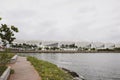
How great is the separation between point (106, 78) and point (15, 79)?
1752 cm

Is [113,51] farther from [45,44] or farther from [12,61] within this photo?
[12,61]

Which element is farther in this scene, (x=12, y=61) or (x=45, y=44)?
(x=45, y=44)

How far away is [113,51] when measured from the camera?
16638 centimetres

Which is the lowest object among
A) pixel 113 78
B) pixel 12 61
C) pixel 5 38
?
pixel 113 78

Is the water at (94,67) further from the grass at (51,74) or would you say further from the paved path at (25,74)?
the paved path at (25,74)

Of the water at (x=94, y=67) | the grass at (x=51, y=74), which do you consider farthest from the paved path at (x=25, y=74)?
the water at (x=94, y=67)

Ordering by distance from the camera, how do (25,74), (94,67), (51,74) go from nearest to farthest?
1. (25,74)
2. (51,74)
3. (94,67)

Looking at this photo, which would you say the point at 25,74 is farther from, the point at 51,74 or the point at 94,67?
the point at 94,67

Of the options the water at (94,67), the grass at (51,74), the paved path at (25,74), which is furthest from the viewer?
the water at (94,67)

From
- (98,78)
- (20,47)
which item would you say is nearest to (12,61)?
Result: (98,78)

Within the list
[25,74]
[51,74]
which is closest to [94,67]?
[51,74]

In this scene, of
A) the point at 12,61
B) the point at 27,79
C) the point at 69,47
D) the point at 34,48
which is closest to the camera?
the point at 27,79

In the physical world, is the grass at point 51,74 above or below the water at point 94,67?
above

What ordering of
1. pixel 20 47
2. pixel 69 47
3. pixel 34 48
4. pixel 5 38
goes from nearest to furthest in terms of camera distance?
pixel 5 38 → pixel 20 47 → pixel 34 48 → pixel 69 47
